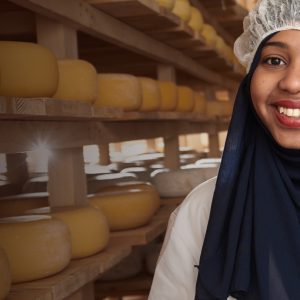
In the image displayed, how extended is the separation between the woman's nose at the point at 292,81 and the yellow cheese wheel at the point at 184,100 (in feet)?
6.65

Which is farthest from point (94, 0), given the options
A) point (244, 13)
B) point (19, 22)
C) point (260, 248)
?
point (244, 13)

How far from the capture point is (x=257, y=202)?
1.43m

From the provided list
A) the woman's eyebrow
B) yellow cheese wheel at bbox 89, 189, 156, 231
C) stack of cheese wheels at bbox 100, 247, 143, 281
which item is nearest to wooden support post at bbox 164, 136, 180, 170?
stack of cheese wheels at bbox 100, 247, 143, 281

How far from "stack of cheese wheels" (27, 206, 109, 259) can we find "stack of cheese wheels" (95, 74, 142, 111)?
0.44 meters

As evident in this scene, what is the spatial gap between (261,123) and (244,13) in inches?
136

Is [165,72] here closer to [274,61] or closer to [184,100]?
[184,100]

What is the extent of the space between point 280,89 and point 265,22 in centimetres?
22

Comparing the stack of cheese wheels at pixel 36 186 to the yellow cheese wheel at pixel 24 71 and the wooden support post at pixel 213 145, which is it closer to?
the yellow cheese wheel at pixel 24 71

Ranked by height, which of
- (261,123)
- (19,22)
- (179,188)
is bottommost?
(179,188)

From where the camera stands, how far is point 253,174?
1.49m

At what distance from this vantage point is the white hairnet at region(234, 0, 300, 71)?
1487 mm

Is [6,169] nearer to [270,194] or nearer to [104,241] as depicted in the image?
[104,241]

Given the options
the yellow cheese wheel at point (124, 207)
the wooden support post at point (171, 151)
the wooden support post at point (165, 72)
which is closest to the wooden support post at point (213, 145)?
the wooden support post at point (171, 151)

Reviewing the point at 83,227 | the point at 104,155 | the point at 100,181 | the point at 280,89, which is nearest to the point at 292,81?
the point at 280,89
